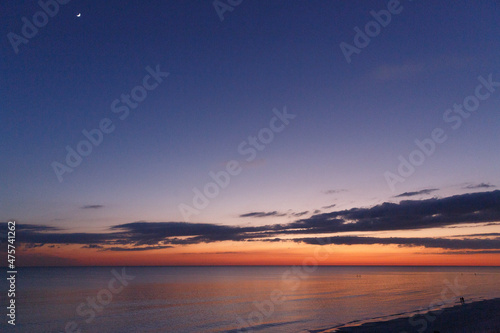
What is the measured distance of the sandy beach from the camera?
37625 millimetres

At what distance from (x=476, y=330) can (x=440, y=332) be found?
11.1 feet

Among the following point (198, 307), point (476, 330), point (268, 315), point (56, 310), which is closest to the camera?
point (476, 330)

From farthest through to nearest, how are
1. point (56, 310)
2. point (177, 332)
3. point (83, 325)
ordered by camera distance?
point (56, 310), point (83, 325), point (177, 332)

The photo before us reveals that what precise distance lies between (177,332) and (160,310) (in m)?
18.5

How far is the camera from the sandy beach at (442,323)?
123ft

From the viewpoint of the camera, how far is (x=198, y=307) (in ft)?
208

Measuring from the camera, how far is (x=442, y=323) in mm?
41781

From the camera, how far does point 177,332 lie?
42375 millimetres

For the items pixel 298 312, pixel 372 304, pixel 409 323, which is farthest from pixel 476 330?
pixel 372 304

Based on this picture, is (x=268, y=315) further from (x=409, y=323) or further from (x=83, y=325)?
(x=83, y=325)

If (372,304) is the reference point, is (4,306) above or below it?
above

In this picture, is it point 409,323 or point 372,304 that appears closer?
point 409,323

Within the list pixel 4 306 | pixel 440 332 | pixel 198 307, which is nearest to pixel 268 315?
pixel 198 307

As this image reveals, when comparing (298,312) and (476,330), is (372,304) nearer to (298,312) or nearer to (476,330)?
(298,312)
